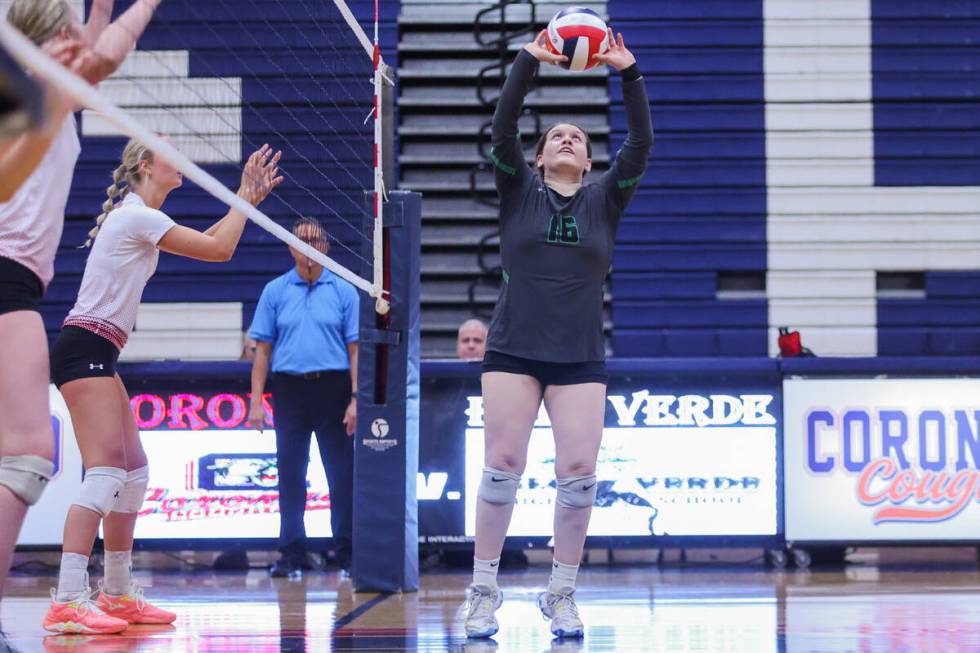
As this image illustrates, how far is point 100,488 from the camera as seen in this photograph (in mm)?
4137

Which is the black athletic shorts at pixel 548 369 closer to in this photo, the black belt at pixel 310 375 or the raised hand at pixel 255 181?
the raised hand at pixel 255 181

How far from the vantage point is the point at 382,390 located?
5.69 meters

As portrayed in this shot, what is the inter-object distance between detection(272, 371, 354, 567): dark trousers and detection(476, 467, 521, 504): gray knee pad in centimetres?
257

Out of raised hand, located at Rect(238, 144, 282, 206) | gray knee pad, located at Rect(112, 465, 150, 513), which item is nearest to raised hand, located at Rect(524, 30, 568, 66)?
raised hand, located at Rect(238, 144, 282, 206)

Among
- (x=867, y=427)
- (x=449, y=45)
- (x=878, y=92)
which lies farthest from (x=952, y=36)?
(x=867, y=427)

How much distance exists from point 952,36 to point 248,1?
19.3 feet

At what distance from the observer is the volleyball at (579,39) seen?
425cm

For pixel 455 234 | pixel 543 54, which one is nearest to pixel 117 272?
pixel 543 54

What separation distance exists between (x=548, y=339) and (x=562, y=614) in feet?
3.02

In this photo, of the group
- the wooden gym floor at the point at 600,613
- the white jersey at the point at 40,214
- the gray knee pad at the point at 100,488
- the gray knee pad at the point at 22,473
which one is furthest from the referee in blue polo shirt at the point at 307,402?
the gray knee pad at the point at 22,473

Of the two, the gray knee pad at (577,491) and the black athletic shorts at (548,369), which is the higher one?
the black athletic shorts at (548,369)

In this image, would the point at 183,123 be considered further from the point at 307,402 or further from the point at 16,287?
the point at 307,402

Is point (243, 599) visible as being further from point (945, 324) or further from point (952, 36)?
point (952, 36)

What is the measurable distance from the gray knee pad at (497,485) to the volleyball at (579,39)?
56.2 inches
